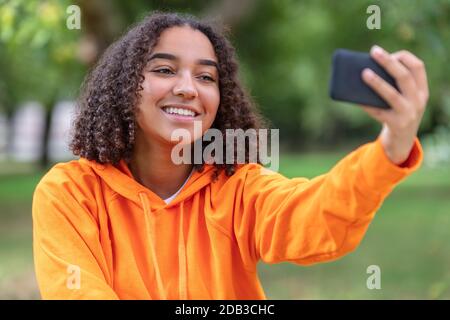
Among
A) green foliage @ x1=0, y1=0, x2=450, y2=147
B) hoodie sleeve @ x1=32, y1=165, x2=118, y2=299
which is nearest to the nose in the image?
hoodie sleeve @ x1=32, y1=165, x2=118, y2=299

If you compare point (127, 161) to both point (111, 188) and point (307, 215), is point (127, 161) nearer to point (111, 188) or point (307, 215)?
point (111, 188)

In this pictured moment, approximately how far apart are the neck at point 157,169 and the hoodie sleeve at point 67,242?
238 mm

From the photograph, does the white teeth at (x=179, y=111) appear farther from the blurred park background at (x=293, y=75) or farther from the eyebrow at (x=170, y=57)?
the blurred park background at (x=293, y=75)

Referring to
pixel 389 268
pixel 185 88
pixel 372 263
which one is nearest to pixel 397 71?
pixel 185 88

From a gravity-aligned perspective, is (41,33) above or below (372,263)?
above

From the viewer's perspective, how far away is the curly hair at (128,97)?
2836 millimetres

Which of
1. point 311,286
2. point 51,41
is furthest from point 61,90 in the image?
point 311,286

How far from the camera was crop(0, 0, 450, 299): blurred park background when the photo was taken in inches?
253

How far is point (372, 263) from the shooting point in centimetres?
884

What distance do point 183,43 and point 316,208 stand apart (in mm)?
928

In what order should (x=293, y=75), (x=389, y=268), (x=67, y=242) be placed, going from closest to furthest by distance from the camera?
(x=67, y=242) → (x=389, y=268) → (x=293, y=75)

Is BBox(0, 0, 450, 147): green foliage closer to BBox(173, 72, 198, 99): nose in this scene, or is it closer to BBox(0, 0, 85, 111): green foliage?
BBox(0, 0, 85, 111): green foliage

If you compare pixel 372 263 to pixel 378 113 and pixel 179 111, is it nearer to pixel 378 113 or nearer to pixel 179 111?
pixel 179 111
